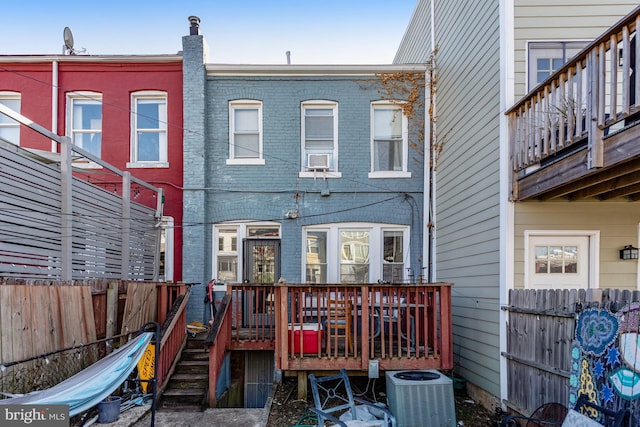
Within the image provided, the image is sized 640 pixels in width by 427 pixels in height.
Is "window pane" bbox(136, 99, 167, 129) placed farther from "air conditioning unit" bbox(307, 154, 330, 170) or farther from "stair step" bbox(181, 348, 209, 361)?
"stair step" bbox(181, 348, 209, 361)

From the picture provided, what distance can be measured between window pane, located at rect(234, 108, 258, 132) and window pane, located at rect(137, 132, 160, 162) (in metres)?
1.75

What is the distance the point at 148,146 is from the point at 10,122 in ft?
9.75

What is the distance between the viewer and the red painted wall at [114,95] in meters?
9.14

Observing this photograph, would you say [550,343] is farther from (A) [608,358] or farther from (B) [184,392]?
(B) [184,392]

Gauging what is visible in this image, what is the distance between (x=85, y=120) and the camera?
369 inches

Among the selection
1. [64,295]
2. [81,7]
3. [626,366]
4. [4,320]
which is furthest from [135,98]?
[626,366]

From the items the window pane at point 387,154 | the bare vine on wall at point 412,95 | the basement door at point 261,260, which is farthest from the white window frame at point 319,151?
the basement door at point 261,260

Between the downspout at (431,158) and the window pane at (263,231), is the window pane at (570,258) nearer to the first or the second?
the downspout at (431,158)

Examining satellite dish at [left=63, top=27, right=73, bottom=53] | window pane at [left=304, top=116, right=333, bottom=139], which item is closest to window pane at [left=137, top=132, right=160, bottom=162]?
satellite dish at [left=63, top=27, right=73, bottom=53]

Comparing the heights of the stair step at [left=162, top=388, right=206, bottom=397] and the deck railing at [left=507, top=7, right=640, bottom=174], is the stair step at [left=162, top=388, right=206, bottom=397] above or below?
below

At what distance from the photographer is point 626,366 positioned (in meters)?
3.47

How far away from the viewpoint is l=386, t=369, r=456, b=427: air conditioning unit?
516 centimetres

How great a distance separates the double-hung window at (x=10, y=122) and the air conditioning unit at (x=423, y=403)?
30.4ft

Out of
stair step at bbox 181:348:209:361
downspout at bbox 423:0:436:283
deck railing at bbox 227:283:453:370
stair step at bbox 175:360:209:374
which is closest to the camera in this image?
deck railing at bbox 227:283:453:370
